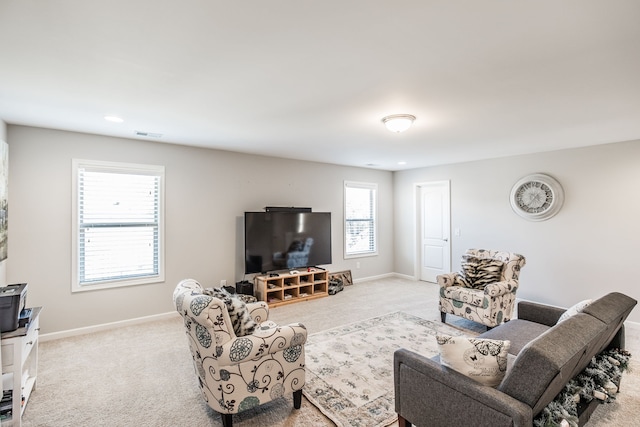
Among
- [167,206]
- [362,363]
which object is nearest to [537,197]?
[362,363]

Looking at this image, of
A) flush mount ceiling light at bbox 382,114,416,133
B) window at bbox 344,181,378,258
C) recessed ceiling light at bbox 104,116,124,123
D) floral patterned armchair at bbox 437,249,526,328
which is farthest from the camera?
window at bbox 344,181,378,258

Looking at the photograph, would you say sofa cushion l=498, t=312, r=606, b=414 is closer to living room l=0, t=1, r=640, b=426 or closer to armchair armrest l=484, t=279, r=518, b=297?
living room l=0, t=1, r=640, b=426

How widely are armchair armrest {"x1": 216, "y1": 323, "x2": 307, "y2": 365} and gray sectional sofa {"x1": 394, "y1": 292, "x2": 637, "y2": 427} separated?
2.33 ft

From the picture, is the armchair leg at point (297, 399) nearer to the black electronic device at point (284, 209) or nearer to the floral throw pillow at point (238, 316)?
the floral throw pillow at point (238, 316)

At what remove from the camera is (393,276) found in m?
7.09

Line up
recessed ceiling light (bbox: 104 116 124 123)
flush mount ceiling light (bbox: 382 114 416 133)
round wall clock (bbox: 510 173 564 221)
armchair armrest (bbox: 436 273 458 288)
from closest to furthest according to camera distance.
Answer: flush mount ceiling light (bbox: 382 114 416 133)
recessed ceiling light (bbox: 104 116 124 123)
armchair armrest (bbox: 436 273 458 288)
round wall clock (bbox: 510 173 564 221)

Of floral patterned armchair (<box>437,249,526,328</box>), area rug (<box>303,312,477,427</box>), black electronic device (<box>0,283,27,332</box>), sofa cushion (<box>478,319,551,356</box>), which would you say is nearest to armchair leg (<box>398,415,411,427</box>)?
area rug (<box>303,312,477,427</box>)

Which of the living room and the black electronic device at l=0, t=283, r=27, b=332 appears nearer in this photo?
the black electronic device at l=0, t=283, r=27, b=332

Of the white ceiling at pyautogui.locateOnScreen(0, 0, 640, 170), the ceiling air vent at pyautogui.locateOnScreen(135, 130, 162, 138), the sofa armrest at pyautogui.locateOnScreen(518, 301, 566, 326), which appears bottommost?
the sofa armrest at pyautogui.locateOnScreen(518, 301, 566, 326)

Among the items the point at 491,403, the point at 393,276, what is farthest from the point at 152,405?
the point at 393,276

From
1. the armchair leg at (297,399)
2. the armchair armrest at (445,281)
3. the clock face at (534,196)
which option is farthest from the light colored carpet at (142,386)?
the clock face at (534,196)

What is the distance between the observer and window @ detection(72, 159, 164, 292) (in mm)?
3787

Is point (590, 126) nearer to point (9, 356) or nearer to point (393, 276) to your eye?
point (393, 276)

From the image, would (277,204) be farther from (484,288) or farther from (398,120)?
(484,288)
